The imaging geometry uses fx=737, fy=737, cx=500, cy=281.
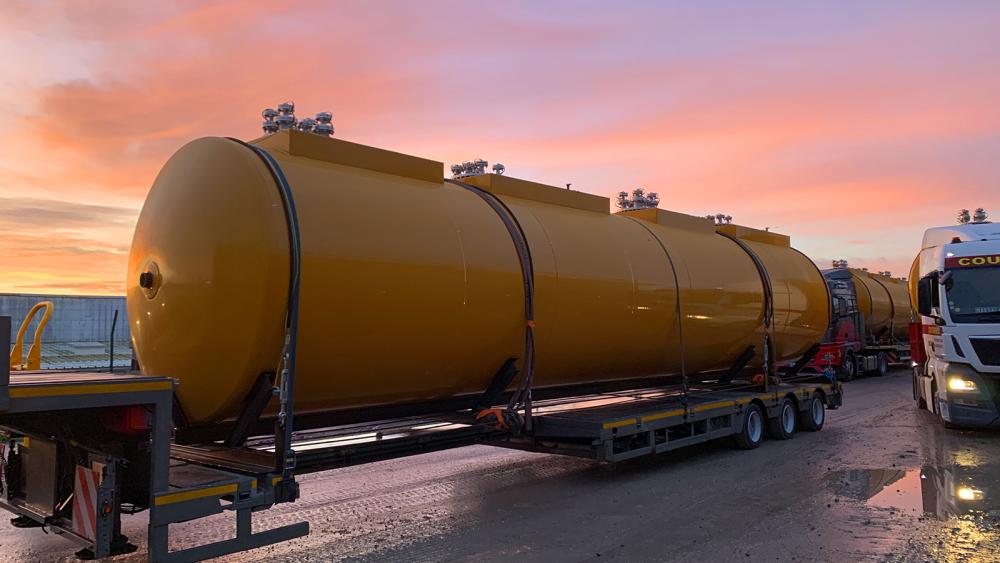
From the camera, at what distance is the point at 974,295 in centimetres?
1237

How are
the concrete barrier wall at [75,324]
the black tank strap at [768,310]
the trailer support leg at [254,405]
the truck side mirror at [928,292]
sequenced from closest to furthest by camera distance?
the trailer support leg at [254,405] < the black tank strap at [768,310] < the truck side mirror at [928,292] < the concrete barrier wall at [75,324]

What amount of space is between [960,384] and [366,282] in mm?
10885

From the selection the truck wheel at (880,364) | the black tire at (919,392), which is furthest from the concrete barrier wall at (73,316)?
the truck wheel at (880,364)

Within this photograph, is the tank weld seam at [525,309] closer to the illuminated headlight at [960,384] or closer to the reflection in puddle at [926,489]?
the reflection in puddle at [926,489]

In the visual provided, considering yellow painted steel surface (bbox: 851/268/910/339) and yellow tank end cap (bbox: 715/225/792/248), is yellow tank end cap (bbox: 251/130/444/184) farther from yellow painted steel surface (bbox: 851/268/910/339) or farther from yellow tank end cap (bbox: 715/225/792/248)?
yellow painted steel surface (bbox: 851/268/910/339)

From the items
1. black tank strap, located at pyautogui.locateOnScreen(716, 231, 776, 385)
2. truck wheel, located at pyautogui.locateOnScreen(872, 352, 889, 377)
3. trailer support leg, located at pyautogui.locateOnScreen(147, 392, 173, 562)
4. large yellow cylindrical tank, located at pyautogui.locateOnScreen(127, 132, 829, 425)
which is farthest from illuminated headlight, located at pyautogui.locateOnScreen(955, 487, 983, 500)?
truck wheel, located at pyautogui.locateOnScreen(872, 352, 889, 377)

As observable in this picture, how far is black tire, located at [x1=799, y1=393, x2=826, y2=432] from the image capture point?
12.9 metres

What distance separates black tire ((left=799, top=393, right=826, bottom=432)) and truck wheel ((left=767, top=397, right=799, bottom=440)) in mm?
503

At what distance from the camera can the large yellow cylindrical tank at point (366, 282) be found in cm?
567

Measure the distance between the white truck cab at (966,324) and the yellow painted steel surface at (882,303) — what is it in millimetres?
13113

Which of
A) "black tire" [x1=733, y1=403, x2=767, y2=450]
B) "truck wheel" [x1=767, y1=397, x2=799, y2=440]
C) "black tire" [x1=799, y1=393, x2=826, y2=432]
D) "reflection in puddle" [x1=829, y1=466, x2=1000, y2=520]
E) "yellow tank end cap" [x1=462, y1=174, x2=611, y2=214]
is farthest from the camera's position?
"black tire" [x1=799, y1=393, x2=826, y2=432]

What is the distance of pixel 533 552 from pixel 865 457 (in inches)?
258

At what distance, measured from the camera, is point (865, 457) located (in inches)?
413

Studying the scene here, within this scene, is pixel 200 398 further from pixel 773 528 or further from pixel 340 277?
pixel 773 528
